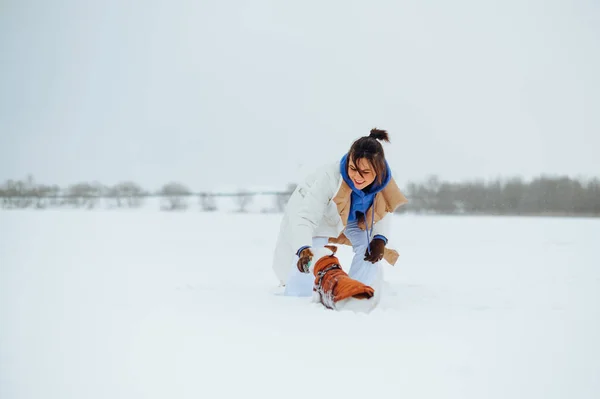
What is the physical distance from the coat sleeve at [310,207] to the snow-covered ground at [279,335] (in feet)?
1.45

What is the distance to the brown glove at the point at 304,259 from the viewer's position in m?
2.86

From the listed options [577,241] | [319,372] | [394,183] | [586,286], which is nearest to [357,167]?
[394,183]

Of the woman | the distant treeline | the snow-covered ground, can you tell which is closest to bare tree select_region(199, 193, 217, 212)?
the distant treeline

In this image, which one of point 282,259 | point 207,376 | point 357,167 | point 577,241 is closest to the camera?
point 207,376

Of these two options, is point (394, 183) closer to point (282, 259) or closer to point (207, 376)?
point (282, 259)

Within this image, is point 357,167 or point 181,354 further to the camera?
point 357,167

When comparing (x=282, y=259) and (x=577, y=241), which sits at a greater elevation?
(x=282, y=259)

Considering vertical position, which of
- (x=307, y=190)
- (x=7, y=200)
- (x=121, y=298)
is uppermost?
(x=307, y=190)

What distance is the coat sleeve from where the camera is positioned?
2.96 metres

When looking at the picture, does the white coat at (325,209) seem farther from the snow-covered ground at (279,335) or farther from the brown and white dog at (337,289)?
the snow-covered ground at (279,335)

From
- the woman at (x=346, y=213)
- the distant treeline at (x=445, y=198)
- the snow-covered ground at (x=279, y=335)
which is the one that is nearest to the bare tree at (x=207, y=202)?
the distant treeline at (x=445, y=198)

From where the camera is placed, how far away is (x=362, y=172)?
114 inches

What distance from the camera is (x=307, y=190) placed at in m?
3.10

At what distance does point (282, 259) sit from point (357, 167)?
91cm
